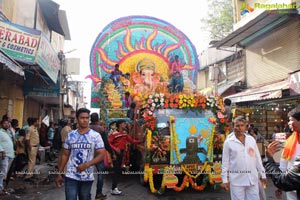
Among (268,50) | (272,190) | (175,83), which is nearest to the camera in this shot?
(272,190)

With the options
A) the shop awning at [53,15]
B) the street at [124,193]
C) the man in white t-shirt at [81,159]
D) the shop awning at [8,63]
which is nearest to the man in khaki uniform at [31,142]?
the street at [124,193]

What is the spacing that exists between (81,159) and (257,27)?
1212 centimetres

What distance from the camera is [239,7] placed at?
17.2 m

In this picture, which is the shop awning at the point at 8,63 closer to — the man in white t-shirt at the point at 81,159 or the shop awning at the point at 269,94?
the man in white t-shirt at the point at 81,159

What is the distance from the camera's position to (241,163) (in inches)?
153

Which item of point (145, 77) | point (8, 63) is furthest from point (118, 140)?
point (145, 77)

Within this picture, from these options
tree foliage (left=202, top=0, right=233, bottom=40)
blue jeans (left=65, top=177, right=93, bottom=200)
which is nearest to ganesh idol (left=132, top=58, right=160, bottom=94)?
blue jeans (left=65, top=177, right=93, bottom=200)

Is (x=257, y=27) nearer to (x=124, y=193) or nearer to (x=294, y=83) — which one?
(x=294, y=83)

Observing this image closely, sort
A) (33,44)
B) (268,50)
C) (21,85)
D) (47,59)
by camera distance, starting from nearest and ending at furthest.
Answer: (33,44)
(47,59)
(21,85)
(268,50)

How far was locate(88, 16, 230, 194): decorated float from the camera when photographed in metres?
6.36

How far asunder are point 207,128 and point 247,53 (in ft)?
35.7

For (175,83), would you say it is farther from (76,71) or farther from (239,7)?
(76,71)

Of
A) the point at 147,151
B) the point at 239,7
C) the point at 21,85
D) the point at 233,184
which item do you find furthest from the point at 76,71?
the point at 233,184

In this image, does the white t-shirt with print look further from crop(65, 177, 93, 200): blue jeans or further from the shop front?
the shop front
